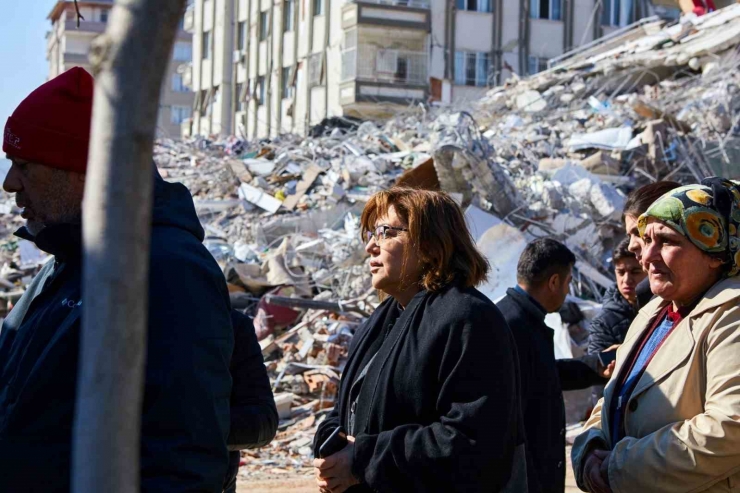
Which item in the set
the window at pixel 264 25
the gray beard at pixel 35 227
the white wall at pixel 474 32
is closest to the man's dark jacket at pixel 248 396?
the gray beard at pixel 35 227

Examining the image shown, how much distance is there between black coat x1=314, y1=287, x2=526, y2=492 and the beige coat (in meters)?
0.36

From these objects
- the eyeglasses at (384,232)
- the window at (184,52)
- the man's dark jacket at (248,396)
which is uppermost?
the window at (184,52)

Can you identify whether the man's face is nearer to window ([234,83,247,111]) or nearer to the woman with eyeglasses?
the woman with eyeglasses

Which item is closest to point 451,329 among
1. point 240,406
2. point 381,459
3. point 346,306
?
point 381,459

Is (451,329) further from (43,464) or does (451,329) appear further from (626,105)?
(626,105)

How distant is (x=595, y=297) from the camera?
11008 mm

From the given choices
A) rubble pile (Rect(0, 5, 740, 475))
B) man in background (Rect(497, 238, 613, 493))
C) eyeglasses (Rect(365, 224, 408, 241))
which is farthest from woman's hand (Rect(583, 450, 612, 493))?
rubble pile (Rect(0, 5, 740, 475))

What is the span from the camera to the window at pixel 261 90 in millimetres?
45750

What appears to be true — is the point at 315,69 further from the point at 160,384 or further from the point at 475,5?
the point at 160,384

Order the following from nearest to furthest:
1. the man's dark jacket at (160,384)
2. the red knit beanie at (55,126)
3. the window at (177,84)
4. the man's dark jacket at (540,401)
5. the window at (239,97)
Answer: the man's dark jacket at (160,384), the red knit beanie at (55,126), the man's dark jacket at (540,401), the window at (239,97), the window at (177,84)

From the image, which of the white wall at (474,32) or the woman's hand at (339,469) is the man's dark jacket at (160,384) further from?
the white wall at (474,32)

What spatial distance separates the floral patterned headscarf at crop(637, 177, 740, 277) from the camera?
3018 mm

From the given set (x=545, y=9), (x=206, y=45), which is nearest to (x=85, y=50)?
(x=206, y=45)

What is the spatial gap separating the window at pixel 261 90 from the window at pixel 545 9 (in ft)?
42.9
